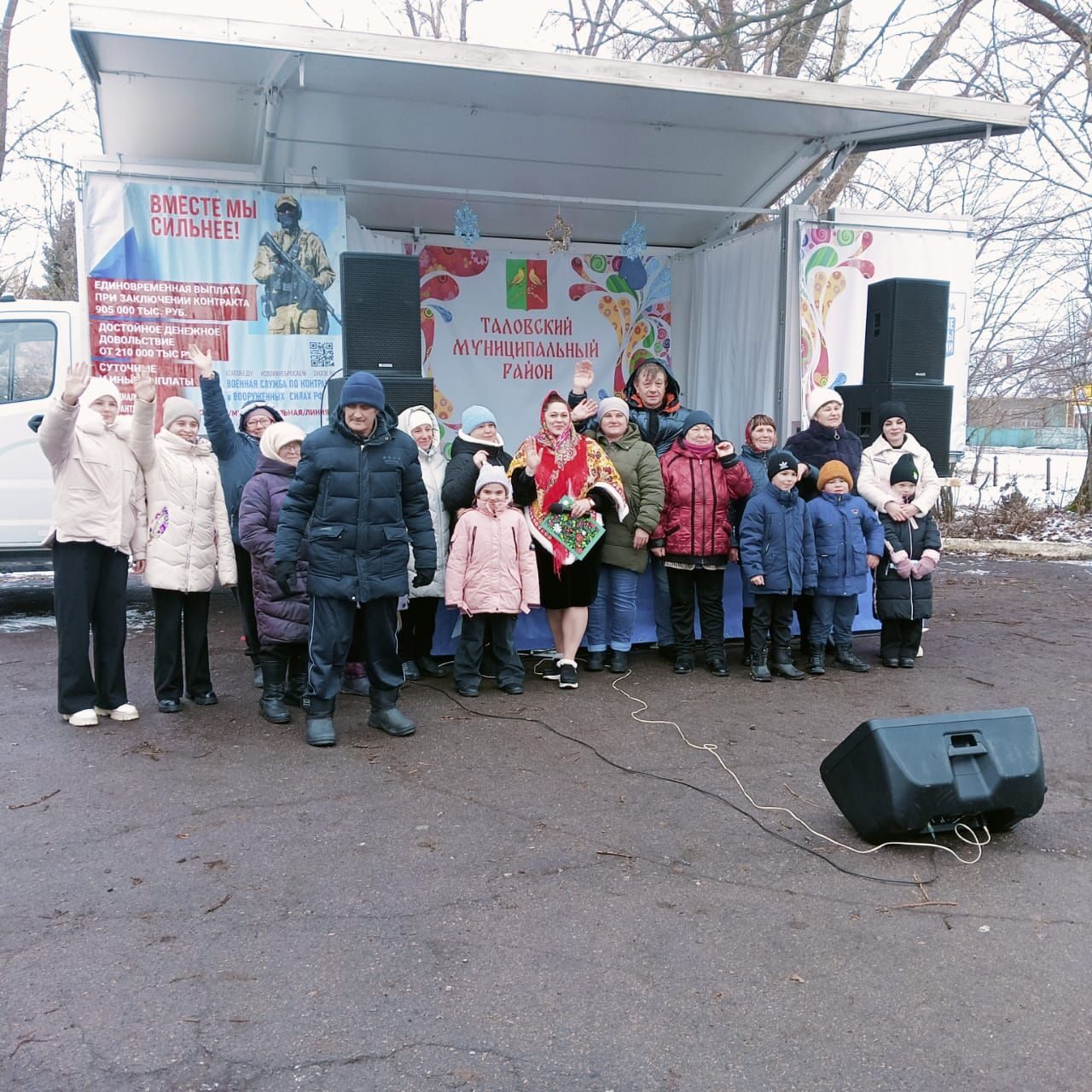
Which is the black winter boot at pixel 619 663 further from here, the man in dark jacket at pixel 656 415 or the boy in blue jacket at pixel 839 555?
the boy in blue jacket at pixel 839 555

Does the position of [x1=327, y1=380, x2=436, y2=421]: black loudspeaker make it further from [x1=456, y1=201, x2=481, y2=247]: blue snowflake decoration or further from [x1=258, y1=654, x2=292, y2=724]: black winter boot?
[x1=456, y1=201, x2=481, y2=247]: blue snowflake decoration

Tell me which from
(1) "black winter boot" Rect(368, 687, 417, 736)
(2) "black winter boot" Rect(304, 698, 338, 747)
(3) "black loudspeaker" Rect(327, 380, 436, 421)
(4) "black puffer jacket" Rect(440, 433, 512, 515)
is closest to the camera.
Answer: (2) "black winter boot" Rect(304, 698, 338, 747)

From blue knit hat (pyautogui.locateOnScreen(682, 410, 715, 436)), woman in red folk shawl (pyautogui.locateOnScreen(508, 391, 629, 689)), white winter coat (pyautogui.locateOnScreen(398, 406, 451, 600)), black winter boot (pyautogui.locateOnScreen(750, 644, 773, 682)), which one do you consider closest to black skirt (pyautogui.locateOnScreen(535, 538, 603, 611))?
woman in red folk shawl (pyautogui.locateOnScreen(508, 391, 629, 689))

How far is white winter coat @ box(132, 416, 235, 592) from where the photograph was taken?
16.7 feet

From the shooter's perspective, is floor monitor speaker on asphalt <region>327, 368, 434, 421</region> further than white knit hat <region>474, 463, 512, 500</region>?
Yes

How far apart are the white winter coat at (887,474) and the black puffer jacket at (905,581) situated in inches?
4.4

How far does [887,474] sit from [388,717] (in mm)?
3657

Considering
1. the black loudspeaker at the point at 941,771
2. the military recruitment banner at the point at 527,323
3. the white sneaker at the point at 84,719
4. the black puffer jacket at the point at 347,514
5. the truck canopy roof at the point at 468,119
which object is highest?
the truck canopy roof at the point at 468,119

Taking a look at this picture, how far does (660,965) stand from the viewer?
113 inches

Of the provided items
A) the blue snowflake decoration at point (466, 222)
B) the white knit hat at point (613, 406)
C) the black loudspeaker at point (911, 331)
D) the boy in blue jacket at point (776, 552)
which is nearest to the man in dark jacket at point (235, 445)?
the white knit hat at point (613, 406)

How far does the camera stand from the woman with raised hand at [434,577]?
230 inches

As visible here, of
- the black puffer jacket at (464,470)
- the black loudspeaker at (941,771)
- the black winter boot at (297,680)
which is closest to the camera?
the black loudspeaker at (941,771)

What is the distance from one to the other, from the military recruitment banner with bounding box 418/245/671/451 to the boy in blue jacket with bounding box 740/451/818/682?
3.58 meters

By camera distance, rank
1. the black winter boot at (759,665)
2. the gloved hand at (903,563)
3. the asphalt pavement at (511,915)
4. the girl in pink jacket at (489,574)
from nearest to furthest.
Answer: the asphalt pavement at (511,915) → the girl in pink jacket at (489,574) → the black winter boot at (759,665) → the gloved hand at (903,563)
